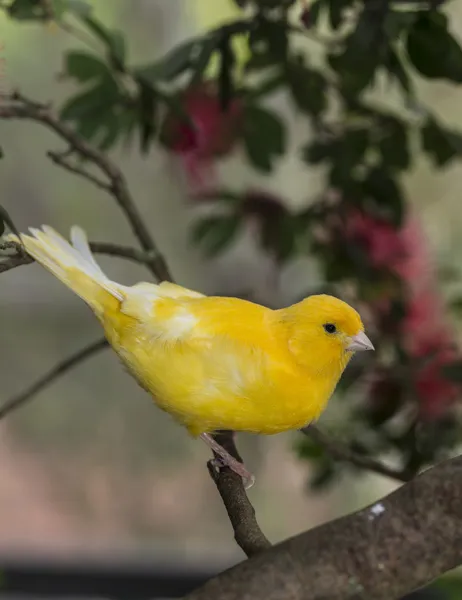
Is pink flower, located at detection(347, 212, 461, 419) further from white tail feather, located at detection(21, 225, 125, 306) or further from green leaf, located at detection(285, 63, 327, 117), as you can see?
white tail feather, located at detection(21, 225, 125, 306)

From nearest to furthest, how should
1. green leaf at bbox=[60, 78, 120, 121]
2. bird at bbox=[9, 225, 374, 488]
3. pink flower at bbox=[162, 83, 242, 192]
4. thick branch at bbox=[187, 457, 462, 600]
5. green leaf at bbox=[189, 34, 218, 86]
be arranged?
thick branch at bbox=[187, 457, 462, 600] < bird at bbox=[9, 225, 374, 488] < green leaf at bbox=[189, 34, 218, 86] < green leaf at bbox=[60, 78, 120, 121] < pink flower at bbox=[162, 83, 242, 192]

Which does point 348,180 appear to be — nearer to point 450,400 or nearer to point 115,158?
point 450,400

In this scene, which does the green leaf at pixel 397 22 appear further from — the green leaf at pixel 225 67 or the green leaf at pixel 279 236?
the green leaf at pixel 279 236

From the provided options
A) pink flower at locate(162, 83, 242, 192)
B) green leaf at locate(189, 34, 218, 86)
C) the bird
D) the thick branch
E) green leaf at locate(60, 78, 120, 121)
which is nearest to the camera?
the thick branch

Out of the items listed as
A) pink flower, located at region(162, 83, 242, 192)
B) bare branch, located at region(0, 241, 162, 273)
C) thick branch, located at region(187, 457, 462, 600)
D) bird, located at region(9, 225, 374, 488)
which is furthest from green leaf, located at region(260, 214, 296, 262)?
thick branch, located at region(187, 457, 462, 600)

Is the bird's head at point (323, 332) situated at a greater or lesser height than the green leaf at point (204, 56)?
lesser

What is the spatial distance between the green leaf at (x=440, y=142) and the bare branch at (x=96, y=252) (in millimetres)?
301

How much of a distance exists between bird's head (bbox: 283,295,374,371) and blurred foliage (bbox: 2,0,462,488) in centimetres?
22

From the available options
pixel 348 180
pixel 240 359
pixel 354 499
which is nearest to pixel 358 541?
pixel 240 359

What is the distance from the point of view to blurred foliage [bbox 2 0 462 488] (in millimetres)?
645

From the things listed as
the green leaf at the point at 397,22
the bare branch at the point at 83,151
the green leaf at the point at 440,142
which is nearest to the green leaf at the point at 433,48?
the green leaf at the point at 397,22

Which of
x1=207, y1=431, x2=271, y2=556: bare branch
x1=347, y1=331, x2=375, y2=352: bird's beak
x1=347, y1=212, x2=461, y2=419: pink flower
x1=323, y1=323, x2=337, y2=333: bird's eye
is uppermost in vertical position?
x1=323, y1=323, x2=337, y2=333: bird's eye

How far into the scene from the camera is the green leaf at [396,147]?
29.8 inches

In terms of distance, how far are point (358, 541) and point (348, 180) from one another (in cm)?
52
